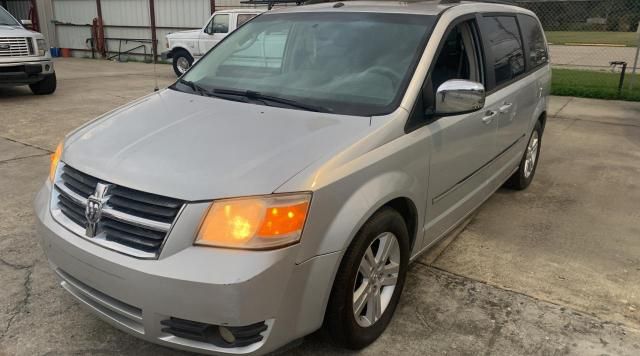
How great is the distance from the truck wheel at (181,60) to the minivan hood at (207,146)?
12.6m

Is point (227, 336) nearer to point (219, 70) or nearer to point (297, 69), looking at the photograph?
point (297, 69)

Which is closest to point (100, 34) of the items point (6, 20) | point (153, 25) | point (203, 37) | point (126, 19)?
point (126, 19)

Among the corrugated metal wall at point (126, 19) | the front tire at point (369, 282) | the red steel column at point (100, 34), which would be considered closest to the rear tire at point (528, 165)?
the front tire at point (369, 282)

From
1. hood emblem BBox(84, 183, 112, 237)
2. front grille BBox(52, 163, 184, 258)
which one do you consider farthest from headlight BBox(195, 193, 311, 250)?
hood emblem BBox(84, 183, 112, 237)

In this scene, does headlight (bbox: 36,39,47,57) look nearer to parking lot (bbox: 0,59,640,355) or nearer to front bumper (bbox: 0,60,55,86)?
front bumper (bbox: 0,60,55,86)

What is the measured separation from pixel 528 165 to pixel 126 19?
19030mm

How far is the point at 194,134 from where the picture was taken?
275cm

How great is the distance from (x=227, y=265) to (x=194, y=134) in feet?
2.86

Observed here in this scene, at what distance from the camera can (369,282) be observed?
9.02 feet

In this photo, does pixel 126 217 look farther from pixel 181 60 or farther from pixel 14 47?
pixel 181 60

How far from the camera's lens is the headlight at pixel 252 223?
2.20m

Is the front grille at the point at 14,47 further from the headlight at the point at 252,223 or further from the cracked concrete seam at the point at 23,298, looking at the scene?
the headlight at the point at 252,223

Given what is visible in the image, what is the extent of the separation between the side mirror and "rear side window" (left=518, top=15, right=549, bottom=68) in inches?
88.2

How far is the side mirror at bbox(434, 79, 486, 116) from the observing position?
2.95 m
